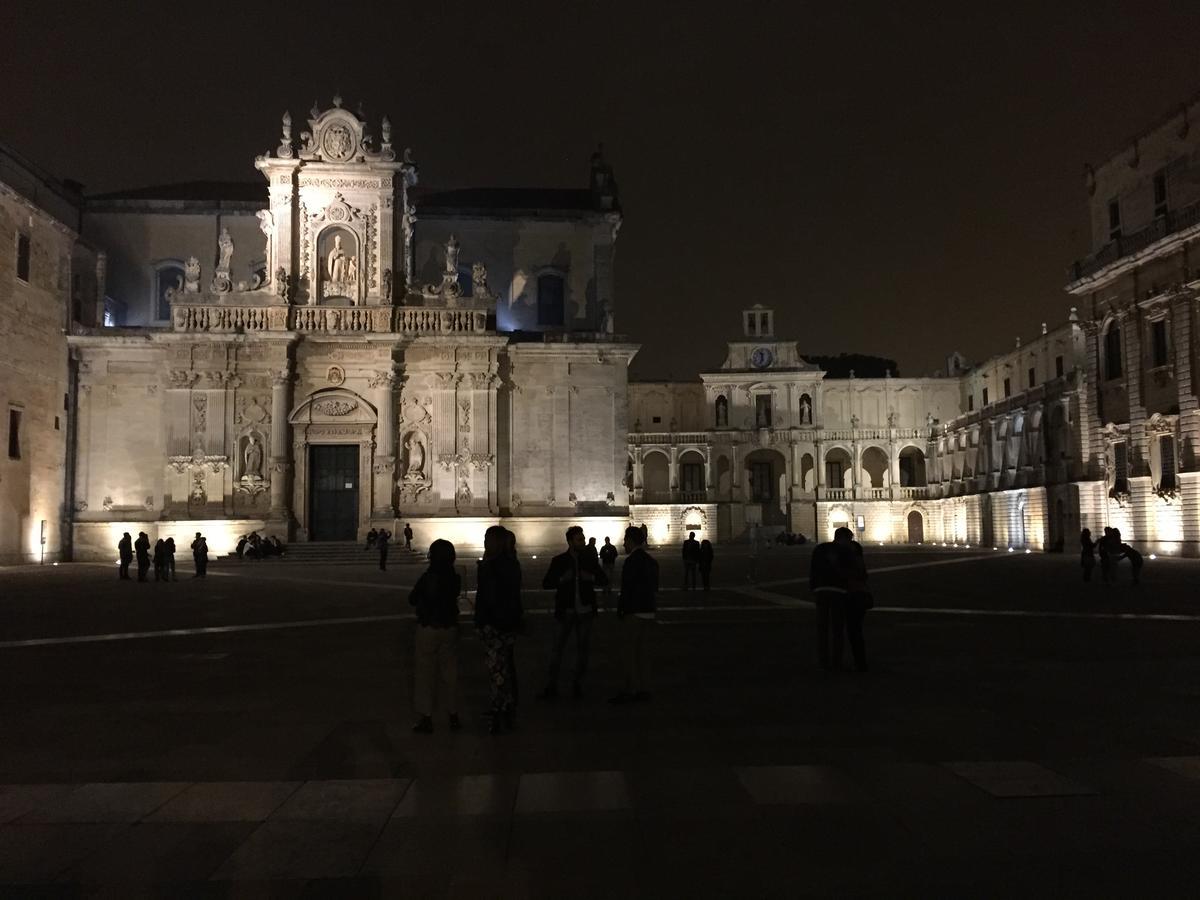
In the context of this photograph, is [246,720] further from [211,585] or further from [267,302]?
[267,302]

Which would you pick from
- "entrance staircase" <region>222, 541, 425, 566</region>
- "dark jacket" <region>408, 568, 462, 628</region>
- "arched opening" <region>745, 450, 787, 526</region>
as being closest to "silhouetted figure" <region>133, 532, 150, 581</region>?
"entrance staircase" <region>222, 541, 425, 566</region>

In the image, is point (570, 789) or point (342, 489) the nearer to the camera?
point (570, 789)

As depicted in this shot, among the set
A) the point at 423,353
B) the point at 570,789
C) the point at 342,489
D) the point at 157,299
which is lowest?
the point at 570,789

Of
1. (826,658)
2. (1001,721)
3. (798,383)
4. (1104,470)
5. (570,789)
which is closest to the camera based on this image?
(570,789)

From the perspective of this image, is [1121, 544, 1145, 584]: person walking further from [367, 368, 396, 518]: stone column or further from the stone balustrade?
[367, 368, 396, 518]: stone column

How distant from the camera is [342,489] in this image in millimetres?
42344

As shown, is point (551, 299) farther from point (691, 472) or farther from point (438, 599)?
point (438, 599)

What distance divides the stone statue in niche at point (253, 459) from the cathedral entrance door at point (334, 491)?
2.12 metres

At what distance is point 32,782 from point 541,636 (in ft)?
31.5

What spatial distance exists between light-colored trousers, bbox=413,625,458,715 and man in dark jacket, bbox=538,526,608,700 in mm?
1623

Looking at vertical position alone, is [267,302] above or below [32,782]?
above

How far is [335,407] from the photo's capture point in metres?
42.2

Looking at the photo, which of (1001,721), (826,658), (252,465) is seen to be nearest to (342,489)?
(252,465)

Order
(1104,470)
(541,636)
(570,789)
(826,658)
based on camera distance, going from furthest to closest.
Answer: (1104,470)
(541,636)
(826,658)
(570,789)
